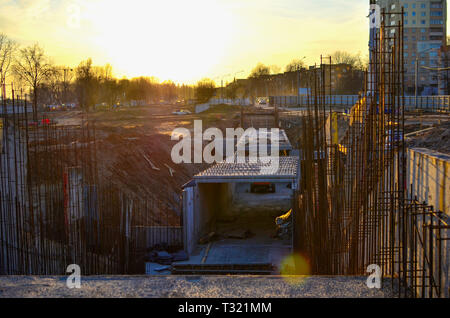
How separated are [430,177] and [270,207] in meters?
11.1

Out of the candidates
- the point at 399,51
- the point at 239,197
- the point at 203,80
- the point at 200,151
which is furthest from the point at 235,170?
the point at 203,80

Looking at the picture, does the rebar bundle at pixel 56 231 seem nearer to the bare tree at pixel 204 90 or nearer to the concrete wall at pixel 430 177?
the concrete wall at pixel 430 177

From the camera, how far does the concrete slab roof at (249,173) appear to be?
1158 cm

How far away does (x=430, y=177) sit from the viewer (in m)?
4.86

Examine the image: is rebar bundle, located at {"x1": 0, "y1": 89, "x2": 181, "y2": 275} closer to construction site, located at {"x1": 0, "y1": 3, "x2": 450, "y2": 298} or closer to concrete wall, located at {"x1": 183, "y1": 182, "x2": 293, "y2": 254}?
construction site, located at {"x1": 0, "y1": 3, "x2": 450, "y2": 298}

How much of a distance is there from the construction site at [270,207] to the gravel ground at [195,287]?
0.54ft

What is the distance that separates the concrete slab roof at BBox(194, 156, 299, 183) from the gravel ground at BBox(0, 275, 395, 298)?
6.37 m

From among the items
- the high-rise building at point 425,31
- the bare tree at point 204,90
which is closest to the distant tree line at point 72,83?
the bare tree at point 204,90

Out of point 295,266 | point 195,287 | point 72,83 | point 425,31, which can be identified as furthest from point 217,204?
point 425,31

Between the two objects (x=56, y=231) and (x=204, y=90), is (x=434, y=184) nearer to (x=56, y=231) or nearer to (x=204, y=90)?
(x=56, y=231)

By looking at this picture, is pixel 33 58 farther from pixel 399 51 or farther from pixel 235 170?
pixel 399 51
